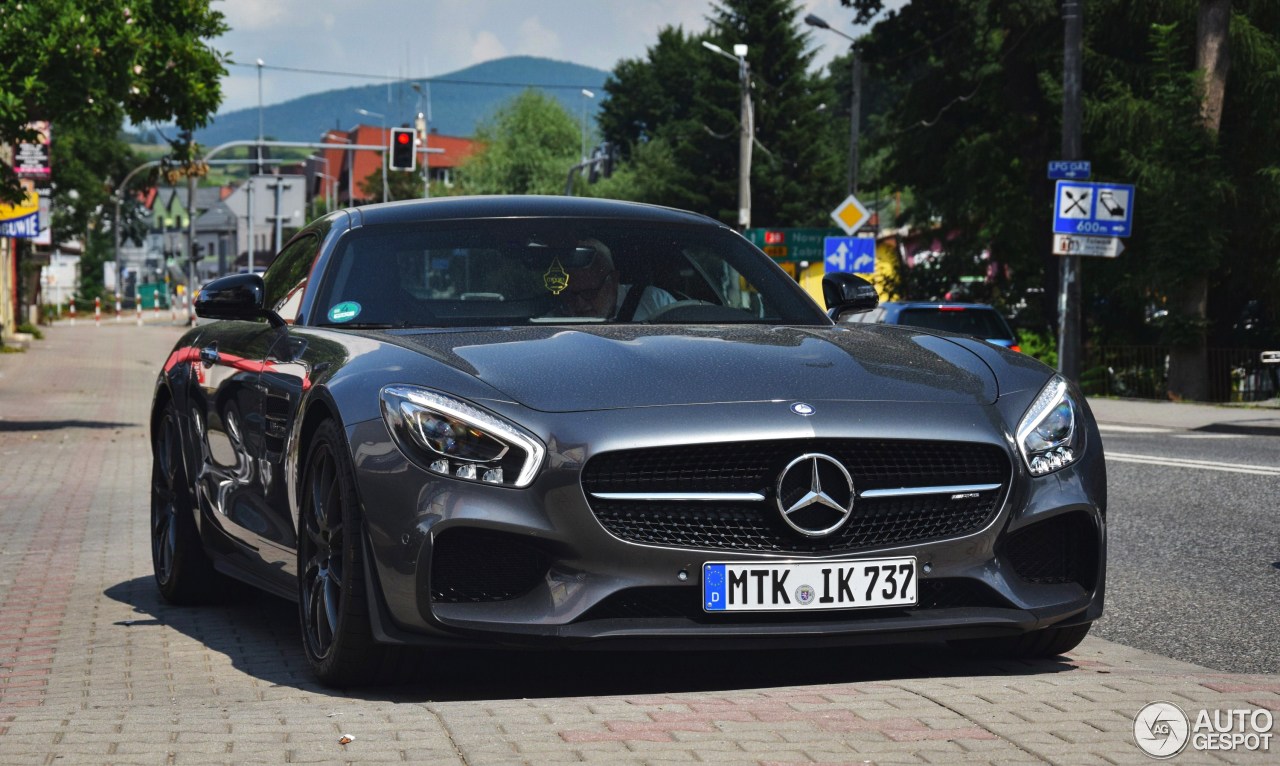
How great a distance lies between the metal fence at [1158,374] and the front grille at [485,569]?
26.0 m

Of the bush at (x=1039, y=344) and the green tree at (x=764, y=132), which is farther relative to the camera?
the green tree at (x=764, y=132)

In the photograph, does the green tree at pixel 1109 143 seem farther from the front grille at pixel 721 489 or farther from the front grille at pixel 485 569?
the front grille at pixel 485 569

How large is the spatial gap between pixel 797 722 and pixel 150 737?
1.51 metres

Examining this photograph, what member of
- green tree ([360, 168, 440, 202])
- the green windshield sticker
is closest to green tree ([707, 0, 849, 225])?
green tree ([360, 168, 440, 202])

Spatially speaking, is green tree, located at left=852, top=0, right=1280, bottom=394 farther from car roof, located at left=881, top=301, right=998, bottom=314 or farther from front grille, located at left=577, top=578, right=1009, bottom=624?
front grille, located at left=577, top=578, right=1009, bottom=624

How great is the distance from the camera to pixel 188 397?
746 centimetres

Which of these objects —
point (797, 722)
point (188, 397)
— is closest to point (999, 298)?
point (188, 397)

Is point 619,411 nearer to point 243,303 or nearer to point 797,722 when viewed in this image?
point 797,722

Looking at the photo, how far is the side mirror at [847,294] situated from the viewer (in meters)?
6.80

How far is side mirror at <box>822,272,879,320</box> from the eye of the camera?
6805mm

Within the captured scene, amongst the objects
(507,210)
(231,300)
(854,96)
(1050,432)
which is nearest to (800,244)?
(854,96)

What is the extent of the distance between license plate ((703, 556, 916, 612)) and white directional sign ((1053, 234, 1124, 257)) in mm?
19637

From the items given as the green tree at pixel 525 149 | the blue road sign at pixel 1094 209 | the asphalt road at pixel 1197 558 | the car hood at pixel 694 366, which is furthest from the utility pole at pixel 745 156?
the green tree at pixel 525 149

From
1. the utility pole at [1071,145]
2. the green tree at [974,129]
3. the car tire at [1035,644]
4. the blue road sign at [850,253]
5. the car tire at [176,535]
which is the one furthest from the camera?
the green tree at [974,129]
